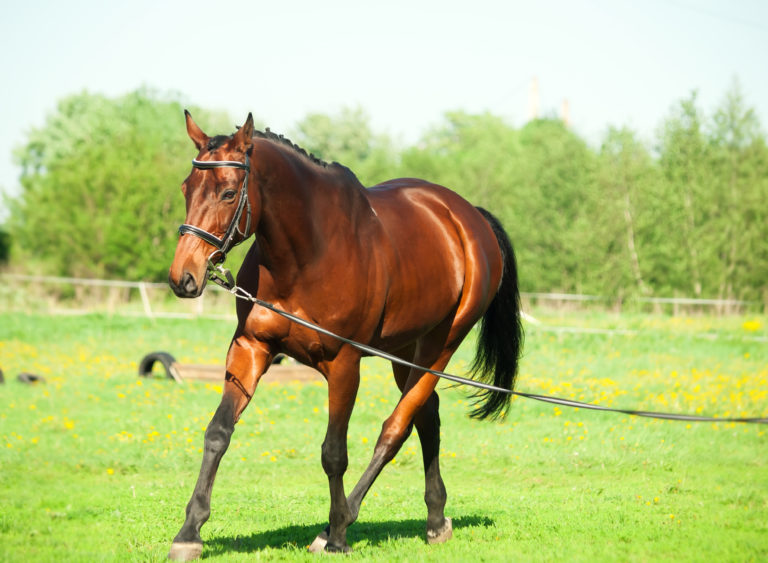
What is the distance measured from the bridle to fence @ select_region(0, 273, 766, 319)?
20.9 metres

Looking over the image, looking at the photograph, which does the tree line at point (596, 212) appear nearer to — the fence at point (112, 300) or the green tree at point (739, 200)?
the green tree at point (739, 200)

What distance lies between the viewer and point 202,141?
15.3 ft

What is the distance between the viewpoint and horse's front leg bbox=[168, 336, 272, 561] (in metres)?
4.68

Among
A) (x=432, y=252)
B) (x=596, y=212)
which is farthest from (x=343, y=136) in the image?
(x=432, y=252)

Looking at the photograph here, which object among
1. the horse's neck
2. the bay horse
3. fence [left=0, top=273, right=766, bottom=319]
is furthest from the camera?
fence [left=0, top=273, right=766, bottom=319]

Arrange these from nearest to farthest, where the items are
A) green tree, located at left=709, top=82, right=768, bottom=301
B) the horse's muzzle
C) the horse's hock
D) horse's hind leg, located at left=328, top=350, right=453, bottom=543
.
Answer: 1. the horse's muzzle
2. horse's hind leg, located at left=328, top=350, right=453, bottom=543
3. the horse's hock
4. green tree, located at left=709, top=82, right=768, bottom=301

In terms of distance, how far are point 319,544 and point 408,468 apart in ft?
14.1

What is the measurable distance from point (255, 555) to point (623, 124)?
31.1 meters

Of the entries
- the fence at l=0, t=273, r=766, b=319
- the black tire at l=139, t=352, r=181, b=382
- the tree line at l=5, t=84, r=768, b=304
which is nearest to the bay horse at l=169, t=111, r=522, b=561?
the black tire at l=139, t=352, r=181, b=382

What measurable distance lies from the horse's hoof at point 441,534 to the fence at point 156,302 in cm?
2000

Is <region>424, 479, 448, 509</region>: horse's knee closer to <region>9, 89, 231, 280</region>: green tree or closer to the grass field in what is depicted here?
the grass field

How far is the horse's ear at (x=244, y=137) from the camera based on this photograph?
4469 mm

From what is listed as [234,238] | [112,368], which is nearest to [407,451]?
[234,238]

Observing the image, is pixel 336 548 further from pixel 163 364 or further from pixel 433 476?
pixel 163 364
